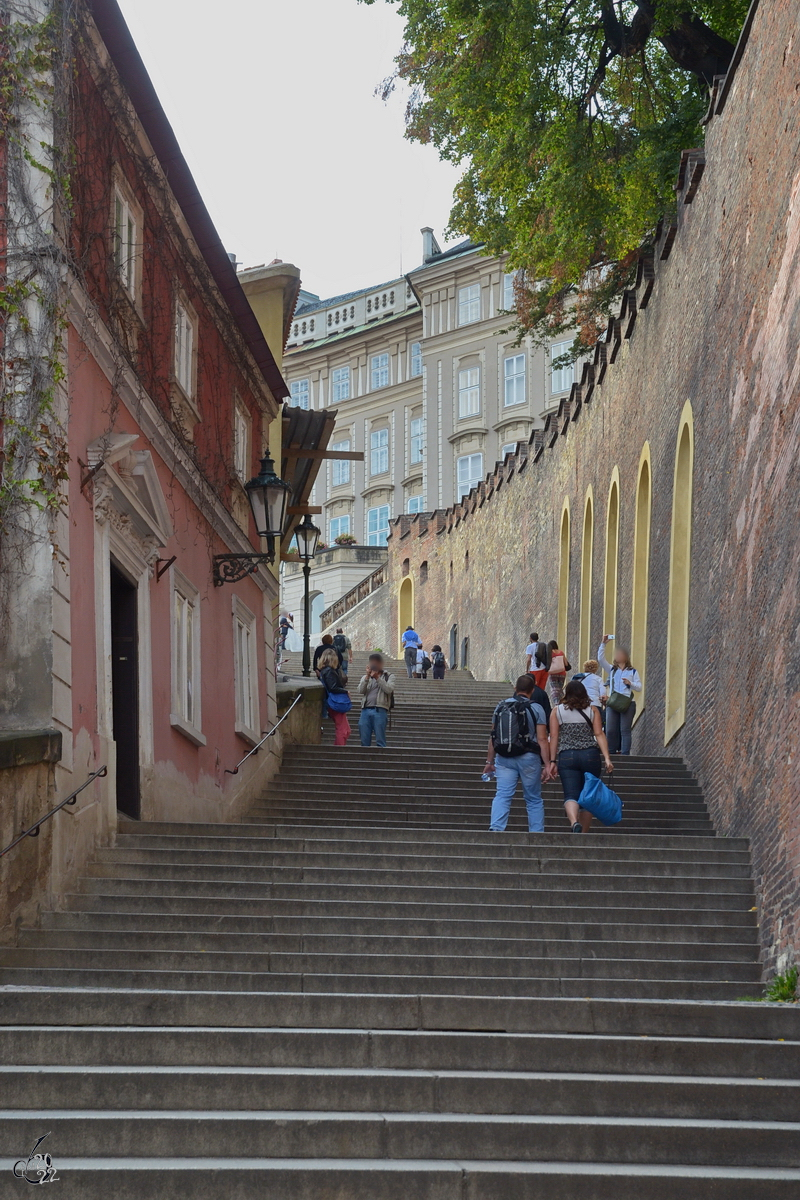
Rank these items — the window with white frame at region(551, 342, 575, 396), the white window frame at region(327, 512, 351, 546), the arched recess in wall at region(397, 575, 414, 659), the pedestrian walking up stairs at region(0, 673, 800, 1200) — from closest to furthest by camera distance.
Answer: the pedestrian walking up stairs at region(0, 673, 800, 1200) → the arched recess in wall at region(397, 575, 414, 659) → the window with white frame at region(551, 342, 575, 396) → the white window frame at region(327, 512, 351, 546)

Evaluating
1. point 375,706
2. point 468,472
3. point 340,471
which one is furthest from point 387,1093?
point 340,471

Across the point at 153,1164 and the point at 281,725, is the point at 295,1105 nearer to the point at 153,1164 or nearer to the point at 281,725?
the point at 153,1164

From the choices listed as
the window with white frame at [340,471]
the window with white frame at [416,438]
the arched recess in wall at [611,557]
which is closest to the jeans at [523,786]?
the arched recess in wall at [611,557]

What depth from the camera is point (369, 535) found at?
2466 inches

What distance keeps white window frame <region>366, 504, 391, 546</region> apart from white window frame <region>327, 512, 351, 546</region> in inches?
47.8

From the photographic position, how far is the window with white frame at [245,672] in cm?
1667

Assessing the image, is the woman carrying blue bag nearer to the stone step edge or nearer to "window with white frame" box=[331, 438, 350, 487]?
the stone step edge

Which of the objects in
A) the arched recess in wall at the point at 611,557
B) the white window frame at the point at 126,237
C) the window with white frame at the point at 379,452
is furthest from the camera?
the window with white frame at the point at 379,452

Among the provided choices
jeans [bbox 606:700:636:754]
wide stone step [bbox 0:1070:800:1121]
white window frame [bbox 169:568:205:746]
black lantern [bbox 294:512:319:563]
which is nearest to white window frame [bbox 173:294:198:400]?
white window frame [bbox 169:568:205:746]

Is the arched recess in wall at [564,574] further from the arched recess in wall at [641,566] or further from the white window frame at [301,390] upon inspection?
the white window frame at [301,390]

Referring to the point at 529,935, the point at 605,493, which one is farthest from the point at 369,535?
the point at 529,935

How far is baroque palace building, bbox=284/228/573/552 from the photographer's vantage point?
54875 mm

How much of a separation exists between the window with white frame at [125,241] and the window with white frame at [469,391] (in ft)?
144

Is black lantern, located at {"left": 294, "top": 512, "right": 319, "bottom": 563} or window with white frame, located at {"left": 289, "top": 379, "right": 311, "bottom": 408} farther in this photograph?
window with white frame, located at {"left": 289, "top": 379, "right": 311, "bottom": 408}
